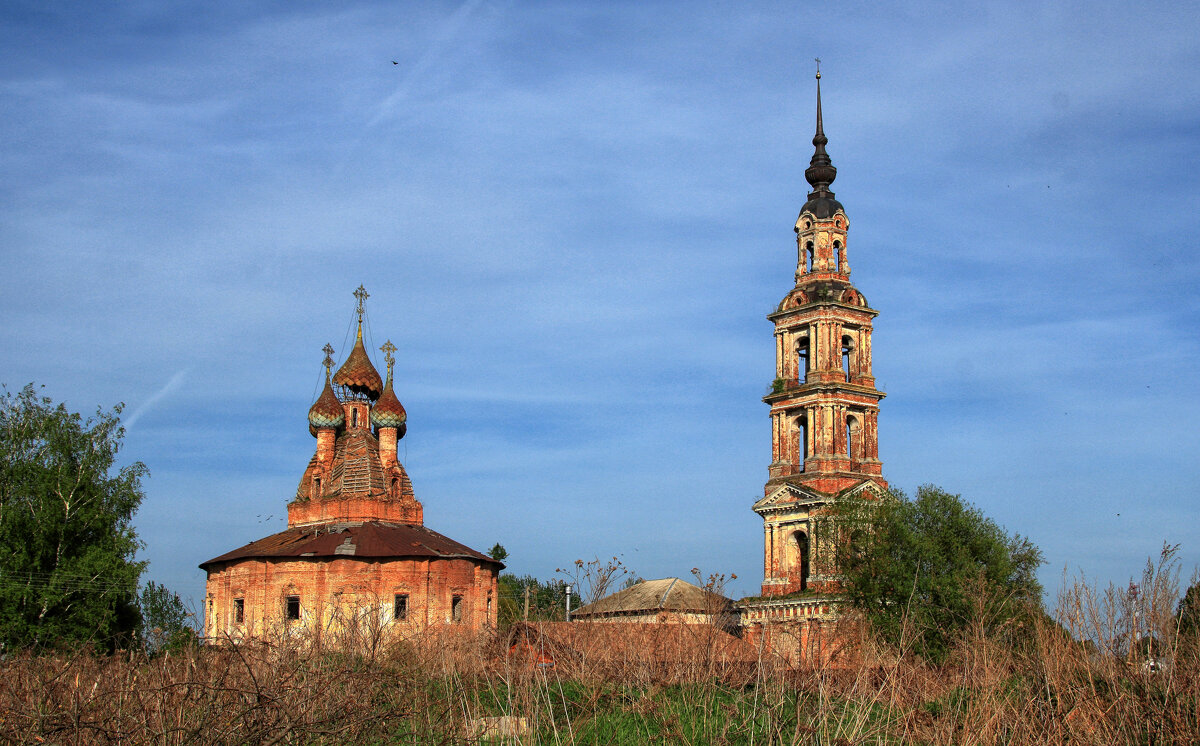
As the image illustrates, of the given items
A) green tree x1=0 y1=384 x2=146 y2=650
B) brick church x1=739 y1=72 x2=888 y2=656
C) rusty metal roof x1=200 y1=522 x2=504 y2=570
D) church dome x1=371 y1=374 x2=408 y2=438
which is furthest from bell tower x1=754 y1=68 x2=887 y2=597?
green tree x1=0 y1=384 x2=146 y2=650

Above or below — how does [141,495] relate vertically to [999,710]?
above

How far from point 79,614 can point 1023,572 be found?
29178 millimetres

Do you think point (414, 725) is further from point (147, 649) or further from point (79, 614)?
point (79, 614)

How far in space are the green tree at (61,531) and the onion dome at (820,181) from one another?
26.9m

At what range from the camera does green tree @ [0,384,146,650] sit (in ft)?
112

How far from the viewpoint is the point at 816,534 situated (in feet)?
144

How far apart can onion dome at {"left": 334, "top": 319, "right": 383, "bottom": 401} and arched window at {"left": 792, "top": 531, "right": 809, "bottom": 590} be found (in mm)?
18659

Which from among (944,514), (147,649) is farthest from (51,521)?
(944,514)

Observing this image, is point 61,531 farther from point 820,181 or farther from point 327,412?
point 820,181

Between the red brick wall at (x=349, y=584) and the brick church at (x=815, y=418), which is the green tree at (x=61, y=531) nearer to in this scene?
the red brick wall at (x=349, y=584)

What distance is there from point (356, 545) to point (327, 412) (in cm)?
892

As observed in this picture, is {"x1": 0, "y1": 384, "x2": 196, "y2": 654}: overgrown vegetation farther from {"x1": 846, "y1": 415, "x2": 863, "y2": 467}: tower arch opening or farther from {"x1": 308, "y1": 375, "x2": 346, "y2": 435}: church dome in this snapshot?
{"x1": 846, "y1": 415, "x2": 863, "y2": 467}: tower arch opening

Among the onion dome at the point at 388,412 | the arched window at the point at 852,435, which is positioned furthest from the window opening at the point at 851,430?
the onion dome at the point at 388,412

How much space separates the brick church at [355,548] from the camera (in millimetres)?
42969
